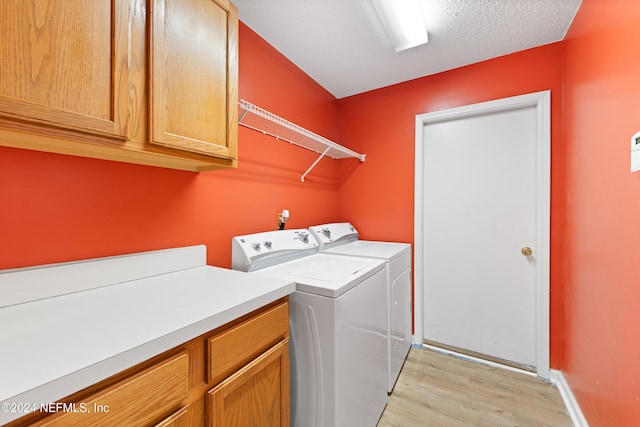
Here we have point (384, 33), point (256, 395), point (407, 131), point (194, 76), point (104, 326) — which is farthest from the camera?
point (407, 131)

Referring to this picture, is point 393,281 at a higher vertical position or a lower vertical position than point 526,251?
lower

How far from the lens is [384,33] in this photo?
1735 millimetres

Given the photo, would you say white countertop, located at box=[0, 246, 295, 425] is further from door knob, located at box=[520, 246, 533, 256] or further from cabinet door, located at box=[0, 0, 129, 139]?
door knob, located at box=[520, 246, 533, 256]

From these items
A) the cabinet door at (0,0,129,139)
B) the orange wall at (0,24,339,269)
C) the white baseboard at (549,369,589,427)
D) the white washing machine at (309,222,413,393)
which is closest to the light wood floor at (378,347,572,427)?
the white baseboard at (549,369,589,427)

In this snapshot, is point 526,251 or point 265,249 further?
point 526,251

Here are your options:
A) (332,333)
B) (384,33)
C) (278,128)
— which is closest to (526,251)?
(332,333)

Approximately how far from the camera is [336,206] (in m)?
2.74

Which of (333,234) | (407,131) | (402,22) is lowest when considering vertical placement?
(333,234)

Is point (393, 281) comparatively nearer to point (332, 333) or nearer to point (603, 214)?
point (332, 333)

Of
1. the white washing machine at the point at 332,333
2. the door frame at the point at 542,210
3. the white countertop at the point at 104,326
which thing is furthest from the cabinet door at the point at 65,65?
the door frame at the point at 542,210

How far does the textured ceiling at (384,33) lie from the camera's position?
1.51 meters

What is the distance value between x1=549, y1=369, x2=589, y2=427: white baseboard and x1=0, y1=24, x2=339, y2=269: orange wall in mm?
2092

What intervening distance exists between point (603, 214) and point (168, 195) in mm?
2158

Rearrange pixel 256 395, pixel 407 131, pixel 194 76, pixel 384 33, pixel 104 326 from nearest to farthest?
pixel 104 326
pixel 256 395
pixel 194 76
pixel 384 33
pixel 407 131
